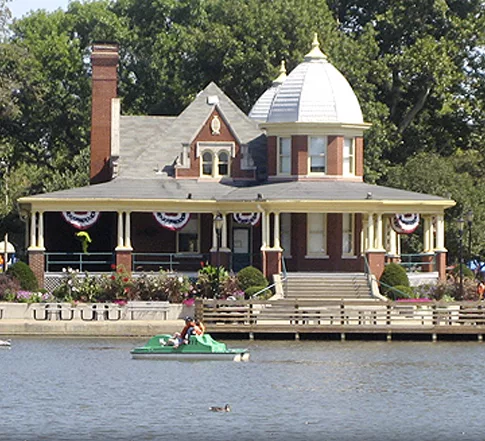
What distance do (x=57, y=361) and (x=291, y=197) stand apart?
18861mm

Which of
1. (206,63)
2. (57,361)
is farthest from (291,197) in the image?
(206,63)

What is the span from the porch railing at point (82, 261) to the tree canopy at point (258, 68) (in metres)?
14.4

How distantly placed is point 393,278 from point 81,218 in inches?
506

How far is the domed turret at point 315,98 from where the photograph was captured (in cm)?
7269

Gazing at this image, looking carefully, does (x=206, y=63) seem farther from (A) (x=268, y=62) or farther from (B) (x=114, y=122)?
(B) (x=114, y=122)

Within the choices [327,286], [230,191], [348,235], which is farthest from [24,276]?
[348,235]

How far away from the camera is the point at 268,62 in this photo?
3501 inches

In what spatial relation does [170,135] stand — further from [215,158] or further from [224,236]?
[224,236]

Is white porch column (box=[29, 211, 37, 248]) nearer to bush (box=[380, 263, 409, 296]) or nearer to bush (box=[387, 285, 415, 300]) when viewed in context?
bush (box=[380, 263, 409, 296])

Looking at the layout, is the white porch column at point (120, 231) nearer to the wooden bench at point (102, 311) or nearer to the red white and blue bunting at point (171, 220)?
the red white and blue bunting at point (171, 220)

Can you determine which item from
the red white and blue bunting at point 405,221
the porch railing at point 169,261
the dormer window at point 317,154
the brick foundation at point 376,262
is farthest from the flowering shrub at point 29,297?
the red white and blue bunting at point 405,221

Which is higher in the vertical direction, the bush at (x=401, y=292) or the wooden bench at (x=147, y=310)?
the bush at (x=401, y=292)

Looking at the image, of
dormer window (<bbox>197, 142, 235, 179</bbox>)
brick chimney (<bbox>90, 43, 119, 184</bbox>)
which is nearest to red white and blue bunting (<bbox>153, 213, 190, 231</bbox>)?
dormer window (<bbox>197, 142, 235, 179</bbox>)

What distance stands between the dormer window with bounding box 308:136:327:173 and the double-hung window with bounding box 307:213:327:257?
2399 millimetres
